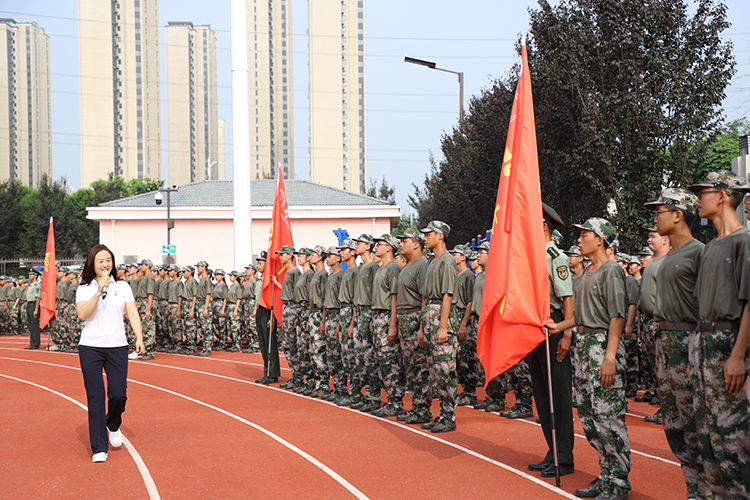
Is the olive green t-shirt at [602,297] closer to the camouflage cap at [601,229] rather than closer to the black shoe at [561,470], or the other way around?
the camouflage cap at [601,229]

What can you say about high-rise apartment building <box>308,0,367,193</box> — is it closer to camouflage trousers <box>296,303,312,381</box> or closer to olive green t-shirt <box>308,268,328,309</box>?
camouflage trousers <box>296,303,312,381</box>

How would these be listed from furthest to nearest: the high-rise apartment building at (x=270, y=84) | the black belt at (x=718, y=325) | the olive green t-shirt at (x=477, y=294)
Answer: the high-rise apartment building at (x=270, y=84), the olive green t-shirt at (x=477, y=294), the black belt at (x=718, y=325)

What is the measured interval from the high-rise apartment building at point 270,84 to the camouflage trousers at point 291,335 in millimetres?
116145

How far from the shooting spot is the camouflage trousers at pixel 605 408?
534 cm

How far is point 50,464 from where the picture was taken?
22.5 ft

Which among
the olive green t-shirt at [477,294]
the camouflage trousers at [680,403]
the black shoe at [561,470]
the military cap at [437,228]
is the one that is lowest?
the black shoe at [561,470]

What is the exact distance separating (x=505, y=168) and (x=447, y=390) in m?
2.83

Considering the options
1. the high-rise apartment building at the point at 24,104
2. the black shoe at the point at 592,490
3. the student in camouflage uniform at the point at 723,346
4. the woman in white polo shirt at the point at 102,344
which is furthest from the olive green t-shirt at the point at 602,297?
the high-rise apartment building at the point at 24,104

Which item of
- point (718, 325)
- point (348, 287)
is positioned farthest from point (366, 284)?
point (718, 325)

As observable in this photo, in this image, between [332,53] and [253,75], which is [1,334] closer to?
[332,53]

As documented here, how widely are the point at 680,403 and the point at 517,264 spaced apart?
5.82 feet

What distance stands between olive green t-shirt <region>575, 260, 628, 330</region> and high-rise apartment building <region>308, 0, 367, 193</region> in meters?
101

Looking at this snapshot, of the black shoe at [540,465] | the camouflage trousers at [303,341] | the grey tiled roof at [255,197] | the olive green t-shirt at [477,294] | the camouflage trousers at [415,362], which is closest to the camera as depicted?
the black shoe at [540,465]

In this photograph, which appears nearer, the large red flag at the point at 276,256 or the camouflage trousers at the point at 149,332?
the large red flag at the point at 276,256
